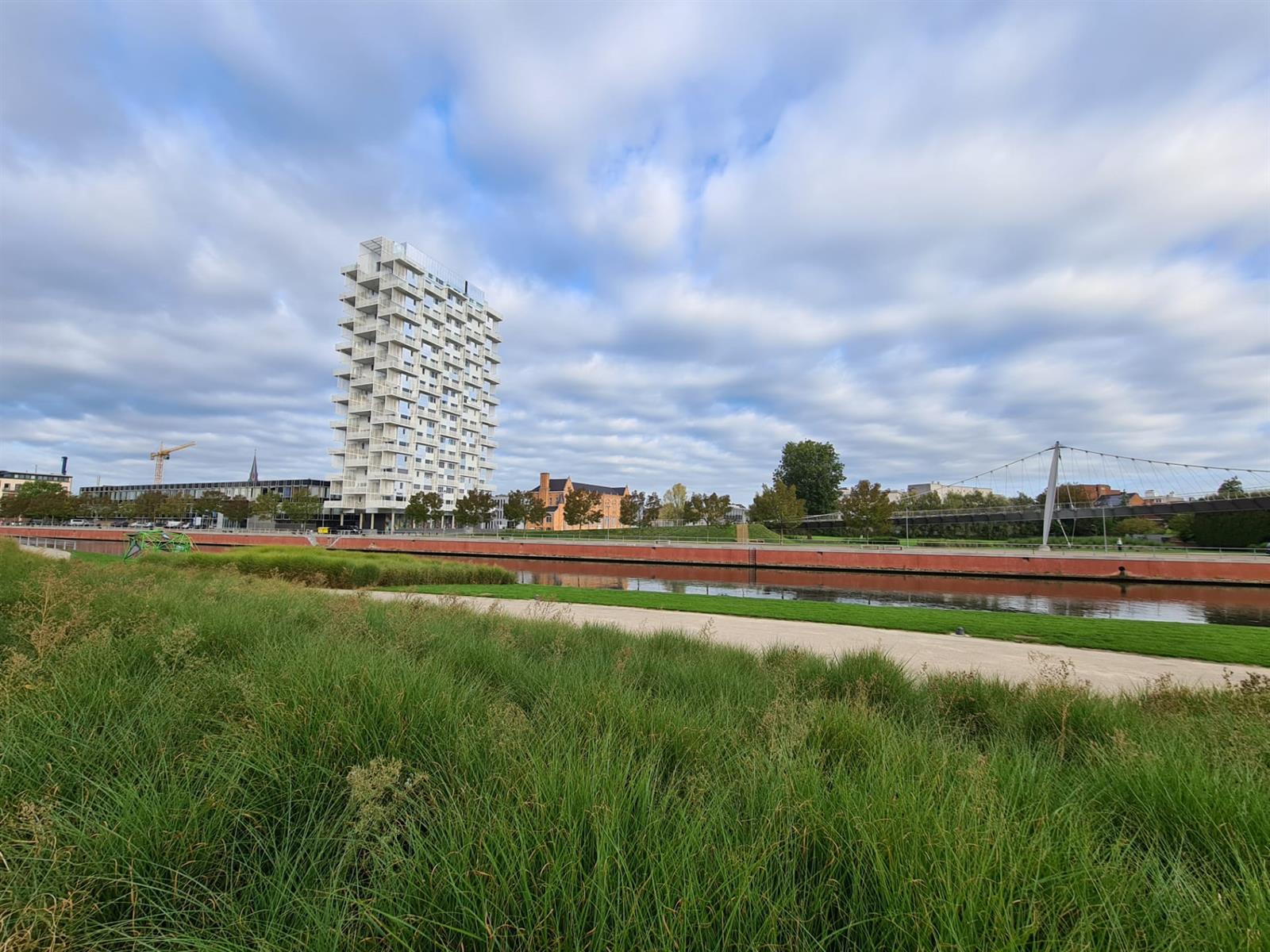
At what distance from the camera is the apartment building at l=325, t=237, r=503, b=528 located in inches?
2800

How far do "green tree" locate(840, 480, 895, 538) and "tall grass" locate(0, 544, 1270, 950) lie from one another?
5953 cm

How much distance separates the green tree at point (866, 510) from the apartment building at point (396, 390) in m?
52.2

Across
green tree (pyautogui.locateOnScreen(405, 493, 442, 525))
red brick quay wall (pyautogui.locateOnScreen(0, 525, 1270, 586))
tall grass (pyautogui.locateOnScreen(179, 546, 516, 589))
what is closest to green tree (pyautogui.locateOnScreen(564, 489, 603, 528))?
green tree (pyautogui.locateOnScreen(405, 493, 442, 525))

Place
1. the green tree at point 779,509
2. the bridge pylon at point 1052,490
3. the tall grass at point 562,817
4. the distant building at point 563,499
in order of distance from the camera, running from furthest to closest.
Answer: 1. the distant building at point 563,499
2. the green tree at point 779,509
3. the bridge pylon at point 1052,490
4. the tall grass at point 562,817

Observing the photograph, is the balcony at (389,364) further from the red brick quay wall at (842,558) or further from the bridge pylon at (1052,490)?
the bridge pylon at (1052,490)

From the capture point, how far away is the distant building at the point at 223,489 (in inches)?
4710

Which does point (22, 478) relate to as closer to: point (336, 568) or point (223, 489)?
point (223, 489)

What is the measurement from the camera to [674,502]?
9562 centimetres

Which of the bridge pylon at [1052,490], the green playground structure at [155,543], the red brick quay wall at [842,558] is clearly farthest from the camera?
the bridge pylon at [1052,490]

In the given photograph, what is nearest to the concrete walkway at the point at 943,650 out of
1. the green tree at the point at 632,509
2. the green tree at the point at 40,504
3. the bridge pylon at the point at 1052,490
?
the bridge pylon at the point at 1052,490

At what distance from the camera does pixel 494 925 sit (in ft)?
5.71

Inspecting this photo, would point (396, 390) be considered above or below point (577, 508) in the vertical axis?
above

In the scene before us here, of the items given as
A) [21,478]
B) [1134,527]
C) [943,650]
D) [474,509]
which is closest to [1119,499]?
[1134,527]

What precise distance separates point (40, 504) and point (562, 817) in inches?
5174
